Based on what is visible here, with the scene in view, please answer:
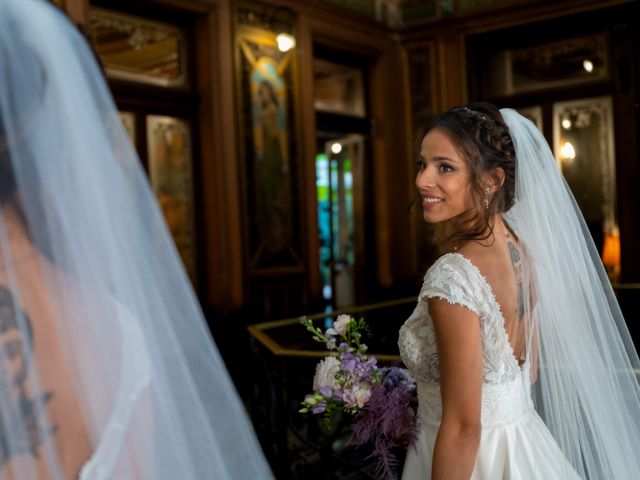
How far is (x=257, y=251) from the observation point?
635cm

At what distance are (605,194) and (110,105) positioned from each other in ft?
23.1

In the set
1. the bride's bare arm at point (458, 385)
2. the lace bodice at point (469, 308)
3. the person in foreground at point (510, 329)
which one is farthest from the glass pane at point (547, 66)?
the bride's bare arm at point (458, 385)

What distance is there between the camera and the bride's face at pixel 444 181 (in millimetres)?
1604

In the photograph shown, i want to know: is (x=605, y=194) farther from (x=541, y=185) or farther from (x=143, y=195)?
(x=143, y=195)

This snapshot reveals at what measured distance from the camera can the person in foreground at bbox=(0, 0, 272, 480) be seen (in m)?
0.85

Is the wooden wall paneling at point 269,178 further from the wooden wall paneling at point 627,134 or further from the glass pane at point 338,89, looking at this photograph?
the wooden wall paneling at point 627,134

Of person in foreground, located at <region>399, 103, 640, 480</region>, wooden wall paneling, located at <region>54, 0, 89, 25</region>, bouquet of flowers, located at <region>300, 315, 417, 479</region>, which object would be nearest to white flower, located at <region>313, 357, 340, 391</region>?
bouquet of flowers, located at <region>300, 315, 417, 479</region>

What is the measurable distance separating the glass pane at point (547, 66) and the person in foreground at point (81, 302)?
7.15 metres

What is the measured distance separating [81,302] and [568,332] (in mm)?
1299

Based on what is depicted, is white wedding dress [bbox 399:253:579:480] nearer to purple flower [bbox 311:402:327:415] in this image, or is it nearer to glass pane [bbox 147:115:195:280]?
purple flower [bbox 311:402:327:415]

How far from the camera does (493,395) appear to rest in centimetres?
161

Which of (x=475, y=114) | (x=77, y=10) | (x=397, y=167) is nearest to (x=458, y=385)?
(x=475, y=114)

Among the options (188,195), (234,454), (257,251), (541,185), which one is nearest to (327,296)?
(257,251)

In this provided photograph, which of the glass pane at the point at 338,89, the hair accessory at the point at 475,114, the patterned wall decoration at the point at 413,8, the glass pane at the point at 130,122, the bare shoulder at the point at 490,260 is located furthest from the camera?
the glass pane at the point at 338,89
